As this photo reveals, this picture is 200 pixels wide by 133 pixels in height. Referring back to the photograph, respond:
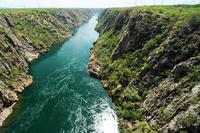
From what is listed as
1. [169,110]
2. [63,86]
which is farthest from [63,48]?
[169,110]

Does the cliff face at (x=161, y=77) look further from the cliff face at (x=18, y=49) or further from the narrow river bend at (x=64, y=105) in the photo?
the cliff face at (x=18, y=49)

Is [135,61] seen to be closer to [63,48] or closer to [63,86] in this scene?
[63,86]

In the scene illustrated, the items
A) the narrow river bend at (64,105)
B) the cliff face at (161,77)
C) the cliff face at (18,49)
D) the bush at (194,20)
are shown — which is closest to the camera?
the cliff face at (161,77)

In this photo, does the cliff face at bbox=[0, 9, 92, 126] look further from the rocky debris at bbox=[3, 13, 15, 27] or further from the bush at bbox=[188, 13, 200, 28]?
the bush at bbox=[188, 13, 200, 28]

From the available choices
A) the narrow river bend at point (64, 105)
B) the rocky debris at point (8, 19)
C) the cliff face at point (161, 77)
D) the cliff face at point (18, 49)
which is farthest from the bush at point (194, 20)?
the rocky debris at point (8, 19)

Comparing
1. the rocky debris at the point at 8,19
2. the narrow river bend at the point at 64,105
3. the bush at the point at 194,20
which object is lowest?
the narrow river bend at the point at 64,105

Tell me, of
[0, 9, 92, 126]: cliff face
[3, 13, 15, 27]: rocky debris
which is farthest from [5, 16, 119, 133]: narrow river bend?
[3, 13, 15, 27]: rocky debris

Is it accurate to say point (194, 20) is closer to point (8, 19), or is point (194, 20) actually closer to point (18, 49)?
point (18, 49)
